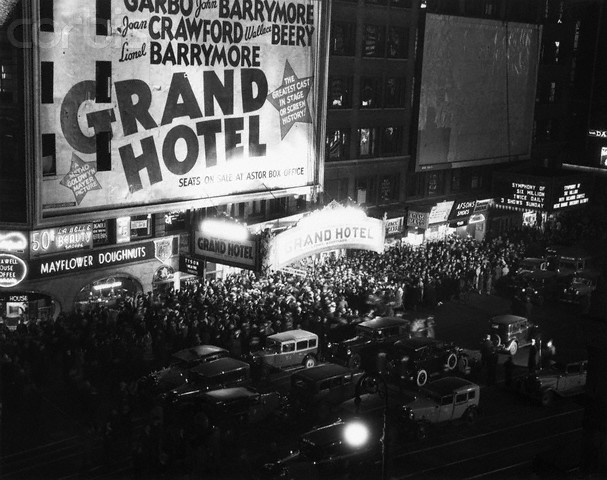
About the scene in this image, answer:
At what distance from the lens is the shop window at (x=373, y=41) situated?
53812 mm

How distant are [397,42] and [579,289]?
822 inches

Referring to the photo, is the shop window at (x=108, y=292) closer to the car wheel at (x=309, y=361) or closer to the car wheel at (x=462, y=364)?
the car wheel at (x=309, y=361)

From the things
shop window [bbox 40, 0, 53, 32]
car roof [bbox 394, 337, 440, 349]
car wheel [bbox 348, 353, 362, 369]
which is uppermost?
shop window [bbox 40, 0, 53, 32]

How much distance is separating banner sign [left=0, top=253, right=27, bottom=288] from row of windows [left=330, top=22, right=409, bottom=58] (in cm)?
2502

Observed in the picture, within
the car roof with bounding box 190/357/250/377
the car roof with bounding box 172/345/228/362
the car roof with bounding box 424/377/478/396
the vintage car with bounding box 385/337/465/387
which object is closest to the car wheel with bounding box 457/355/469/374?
the vintage car with bounding box 385/337/465/387

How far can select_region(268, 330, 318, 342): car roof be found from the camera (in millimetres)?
33469

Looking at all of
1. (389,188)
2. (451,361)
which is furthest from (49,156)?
(389,188)

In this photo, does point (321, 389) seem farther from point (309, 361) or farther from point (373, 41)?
point (373, 41)

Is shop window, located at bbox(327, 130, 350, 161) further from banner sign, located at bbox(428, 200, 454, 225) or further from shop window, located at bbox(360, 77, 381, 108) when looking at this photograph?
banner sign, located at bbox(428, 200, 454, 225)

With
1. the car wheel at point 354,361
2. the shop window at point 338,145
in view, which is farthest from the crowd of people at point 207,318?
the shop window at point 338,145

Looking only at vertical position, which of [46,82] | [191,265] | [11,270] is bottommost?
[191,265]

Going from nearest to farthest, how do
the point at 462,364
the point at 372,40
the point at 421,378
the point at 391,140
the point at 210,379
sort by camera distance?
the point at 210,379 < the point at 421,378 < the point at 462,364 < the point at 372,40 < the point at 391,140

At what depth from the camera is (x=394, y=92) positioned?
57.4 m

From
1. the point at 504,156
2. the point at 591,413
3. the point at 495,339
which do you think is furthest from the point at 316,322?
the point at 504,156
